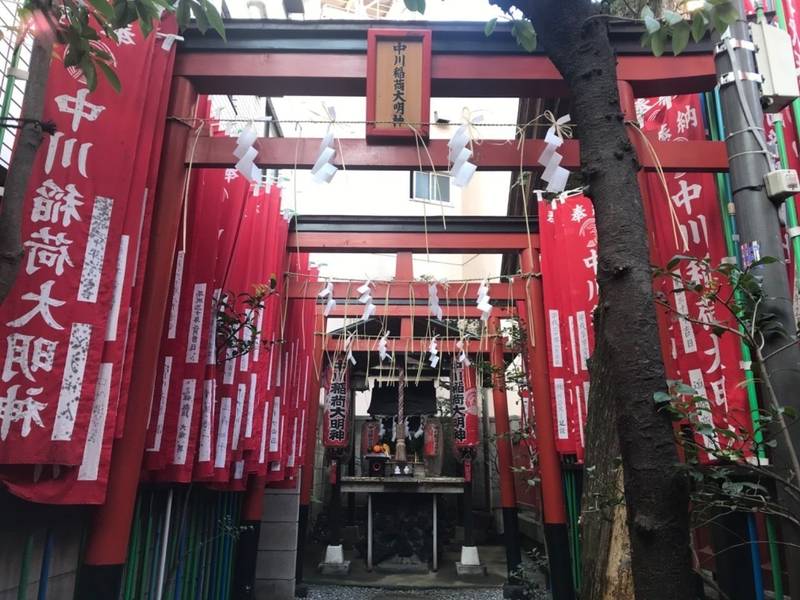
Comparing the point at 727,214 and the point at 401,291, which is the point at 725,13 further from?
the point at 401,291

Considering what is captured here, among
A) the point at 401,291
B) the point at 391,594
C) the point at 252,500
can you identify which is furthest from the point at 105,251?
the point at 391,594

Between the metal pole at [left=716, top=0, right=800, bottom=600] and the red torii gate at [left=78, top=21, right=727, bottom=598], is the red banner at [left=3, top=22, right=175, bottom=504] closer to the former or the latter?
the red torii gate at [left=78, top=21, right=727, bottom=598]

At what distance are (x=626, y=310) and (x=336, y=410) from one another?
11224 mm

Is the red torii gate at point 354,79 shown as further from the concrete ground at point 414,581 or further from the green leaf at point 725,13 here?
the concrete ground at point 414,581

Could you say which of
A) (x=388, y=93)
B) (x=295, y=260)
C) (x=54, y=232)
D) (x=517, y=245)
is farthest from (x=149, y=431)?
(x=517, y=245)

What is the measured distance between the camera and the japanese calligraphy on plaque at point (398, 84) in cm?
485

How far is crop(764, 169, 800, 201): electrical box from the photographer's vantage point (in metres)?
3.01

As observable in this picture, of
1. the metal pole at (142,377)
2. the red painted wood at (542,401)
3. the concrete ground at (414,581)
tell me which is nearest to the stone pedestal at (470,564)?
the concrete ground at (414,581)

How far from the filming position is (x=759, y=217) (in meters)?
3.15

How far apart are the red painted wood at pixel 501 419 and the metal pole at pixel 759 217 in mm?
7502

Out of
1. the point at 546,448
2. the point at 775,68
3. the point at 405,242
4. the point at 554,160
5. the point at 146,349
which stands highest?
the point at 405,242

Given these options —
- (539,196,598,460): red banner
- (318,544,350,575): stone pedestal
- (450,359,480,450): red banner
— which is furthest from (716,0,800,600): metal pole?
(318,544,350,575): stone pedestal

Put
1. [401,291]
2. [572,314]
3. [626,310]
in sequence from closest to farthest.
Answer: [626,310] < [572,314] < [401,291]

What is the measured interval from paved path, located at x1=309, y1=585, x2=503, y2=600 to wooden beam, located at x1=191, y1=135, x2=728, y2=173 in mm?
8638
